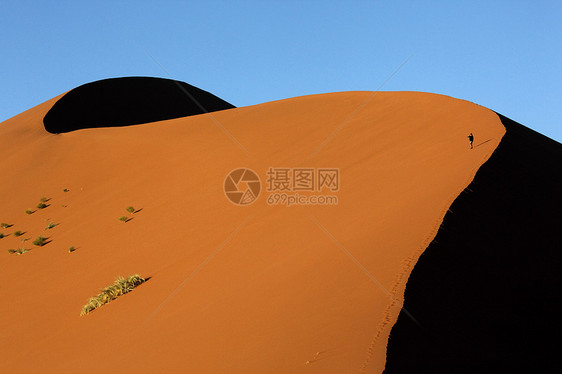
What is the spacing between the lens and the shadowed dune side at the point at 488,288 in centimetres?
724

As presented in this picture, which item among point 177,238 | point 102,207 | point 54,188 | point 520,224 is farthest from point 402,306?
point 54,188

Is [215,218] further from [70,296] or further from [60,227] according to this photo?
[60,227]

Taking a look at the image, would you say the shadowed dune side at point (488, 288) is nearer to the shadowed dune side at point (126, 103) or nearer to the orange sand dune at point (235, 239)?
the orange sand dune at point (235, 239)

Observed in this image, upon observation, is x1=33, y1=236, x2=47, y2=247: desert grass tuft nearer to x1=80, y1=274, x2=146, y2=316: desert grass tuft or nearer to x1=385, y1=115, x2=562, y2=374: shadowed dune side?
x1=80, y1=274, x2=146, y2=316: desert grass tuft

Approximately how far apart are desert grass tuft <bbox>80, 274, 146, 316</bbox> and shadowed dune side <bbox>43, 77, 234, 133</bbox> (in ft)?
80.2

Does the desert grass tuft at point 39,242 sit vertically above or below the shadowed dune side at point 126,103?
below

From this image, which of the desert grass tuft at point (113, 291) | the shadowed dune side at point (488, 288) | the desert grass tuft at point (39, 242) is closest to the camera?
the shadowed dune side at point (488, 288)

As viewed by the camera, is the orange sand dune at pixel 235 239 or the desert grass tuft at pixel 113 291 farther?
the desert grass tuft at pixel 113 291

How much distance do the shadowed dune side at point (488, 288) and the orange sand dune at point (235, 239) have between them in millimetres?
344

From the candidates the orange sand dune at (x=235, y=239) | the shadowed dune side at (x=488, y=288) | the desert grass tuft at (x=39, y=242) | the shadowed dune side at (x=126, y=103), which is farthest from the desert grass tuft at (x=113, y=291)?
the shadowed dune side at (x=126, y=103)

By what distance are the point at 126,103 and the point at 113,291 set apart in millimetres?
33317

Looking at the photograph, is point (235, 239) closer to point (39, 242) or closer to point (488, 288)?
point (488, 288)

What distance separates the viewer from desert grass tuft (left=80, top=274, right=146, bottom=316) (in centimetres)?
1240

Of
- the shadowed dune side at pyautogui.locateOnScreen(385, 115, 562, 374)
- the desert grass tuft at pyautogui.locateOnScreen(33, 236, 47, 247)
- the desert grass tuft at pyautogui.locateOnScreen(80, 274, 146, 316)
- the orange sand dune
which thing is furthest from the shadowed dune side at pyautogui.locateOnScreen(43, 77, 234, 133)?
the shadowed dune side at pyautogui.locateOnScreen(385, 115, 562, 374)
